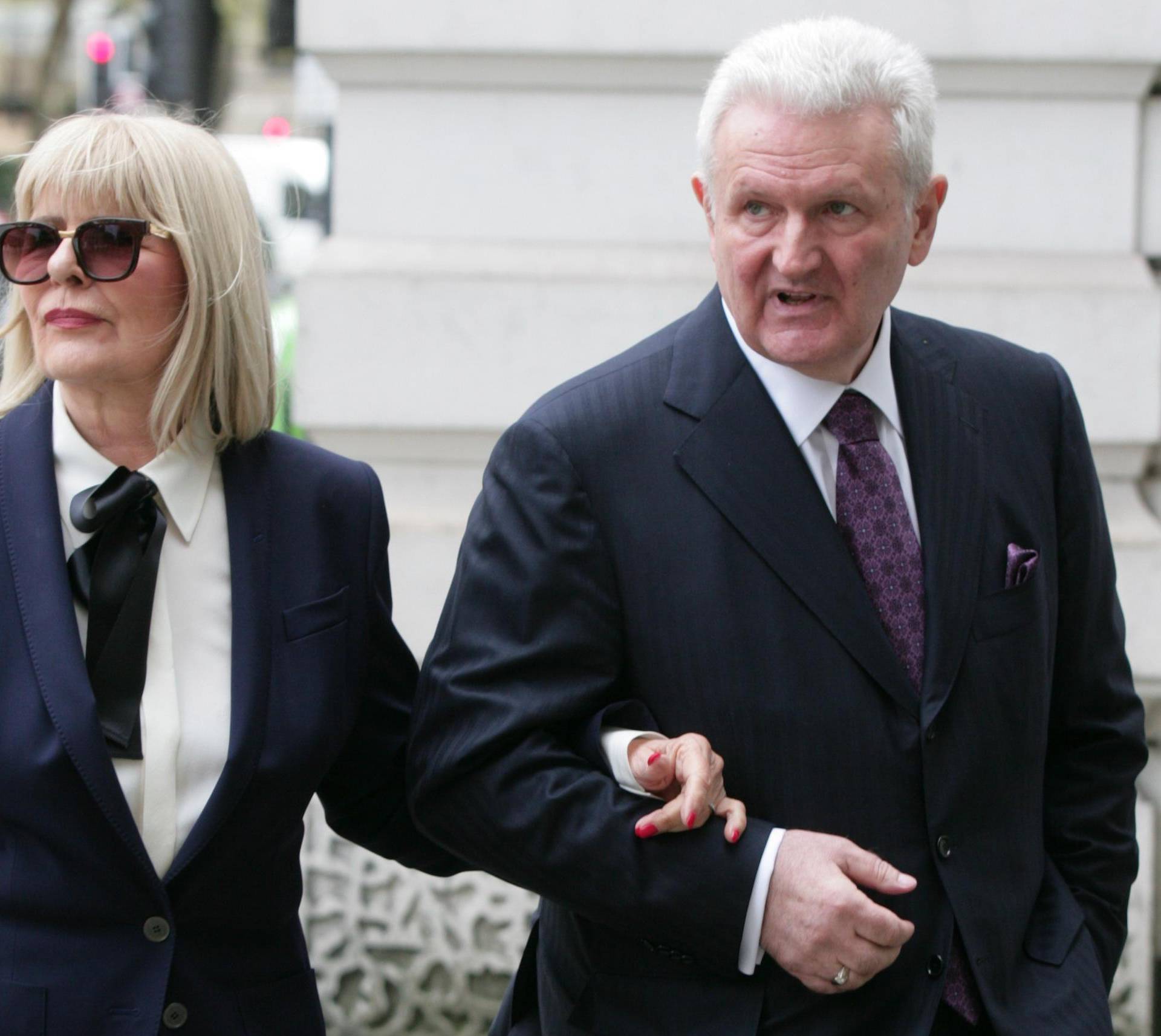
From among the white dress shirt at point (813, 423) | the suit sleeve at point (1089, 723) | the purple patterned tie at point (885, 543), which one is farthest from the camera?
the suit sleeve at point (1089, 723)

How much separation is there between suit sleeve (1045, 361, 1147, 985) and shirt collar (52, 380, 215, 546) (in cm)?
130

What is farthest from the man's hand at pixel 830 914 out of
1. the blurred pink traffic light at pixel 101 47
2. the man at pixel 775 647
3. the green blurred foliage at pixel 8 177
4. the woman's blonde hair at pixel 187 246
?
the blurred pink traffic light at pixel 101 47

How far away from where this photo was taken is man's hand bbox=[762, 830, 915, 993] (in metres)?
2.26

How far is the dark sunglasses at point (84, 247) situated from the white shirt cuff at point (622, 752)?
0.92m

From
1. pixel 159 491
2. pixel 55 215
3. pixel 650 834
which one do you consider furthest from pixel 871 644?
pixel 55 215

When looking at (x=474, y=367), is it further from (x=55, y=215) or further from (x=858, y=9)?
(x=55, y=215)

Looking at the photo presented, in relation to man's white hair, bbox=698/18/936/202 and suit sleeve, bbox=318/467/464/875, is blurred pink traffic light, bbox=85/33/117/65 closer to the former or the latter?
suit sleeve, bbox=318/467/464/875

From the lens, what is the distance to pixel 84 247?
2418 mm

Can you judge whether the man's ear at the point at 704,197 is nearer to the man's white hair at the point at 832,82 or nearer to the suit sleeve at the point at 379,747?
the man's white hair at the point at 832,82

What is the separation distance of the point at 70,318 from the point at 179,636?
47 centimetres

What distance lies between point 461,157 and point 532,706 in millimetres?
2335

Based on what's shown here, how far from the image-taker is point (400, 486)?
14.7 feet

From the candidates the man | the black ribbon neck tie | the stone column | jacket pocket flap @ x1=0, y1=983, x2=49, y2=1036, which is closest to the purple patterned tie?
the man

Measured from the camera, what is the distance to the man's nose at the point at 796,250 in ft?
7.84
